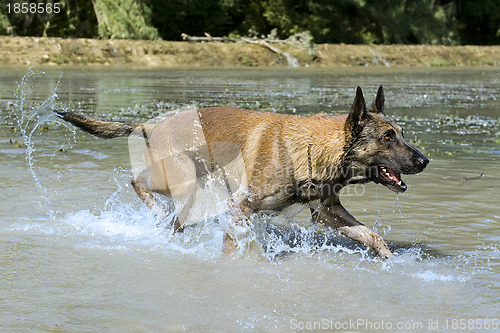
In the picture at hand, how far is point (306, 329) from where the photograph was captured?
473cm

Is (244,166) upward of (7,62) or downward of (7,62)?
upward

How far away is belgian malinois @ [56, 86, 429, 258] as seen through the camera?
645 centimetres

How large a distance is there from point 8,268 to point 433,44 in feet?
153

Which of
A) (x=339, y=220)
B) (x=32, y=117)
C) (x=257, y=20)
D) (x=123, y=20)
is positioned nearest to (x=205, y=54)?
(x=123, y=20)

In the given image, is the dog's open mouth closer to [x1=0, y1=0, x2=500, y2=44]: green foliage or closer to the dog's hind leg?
the dog's hind leg

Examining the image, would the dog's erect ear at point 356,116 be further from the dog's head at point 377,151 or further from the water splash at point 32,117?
the water splash at point 32,117

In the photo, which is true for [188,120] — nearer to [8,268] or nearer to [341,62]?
[8,268]

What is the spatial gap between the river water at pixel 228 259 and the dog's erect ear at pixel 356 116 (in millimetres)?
1195

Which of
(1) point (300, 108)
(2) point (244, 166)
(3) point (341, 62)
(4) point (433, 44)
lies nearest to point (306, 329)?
(2) point (244, 166)

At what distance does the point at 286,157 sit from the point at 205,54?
30018 mm

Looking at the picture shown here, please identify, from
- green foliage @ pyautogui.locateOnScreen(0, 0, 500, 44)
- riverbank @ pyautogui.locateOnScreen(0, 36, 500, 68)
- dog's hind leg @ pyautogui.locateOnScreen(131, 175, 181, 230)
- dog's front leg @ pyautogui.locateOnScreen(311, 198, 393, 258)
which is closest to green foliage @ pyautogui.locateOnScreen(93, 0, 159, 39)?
green foliage @ pyautogui.locateOnScreen(0, 0, 500, 44)

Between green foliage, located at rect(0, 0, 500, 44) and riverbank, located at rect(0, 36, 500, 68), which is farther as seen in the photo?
→ green foliage, located at rect(0, 0, 500, 44)

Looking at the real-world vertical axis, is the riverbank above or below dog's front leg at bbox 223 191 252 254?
below

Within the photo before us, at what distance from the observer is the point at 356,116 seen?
642cm
